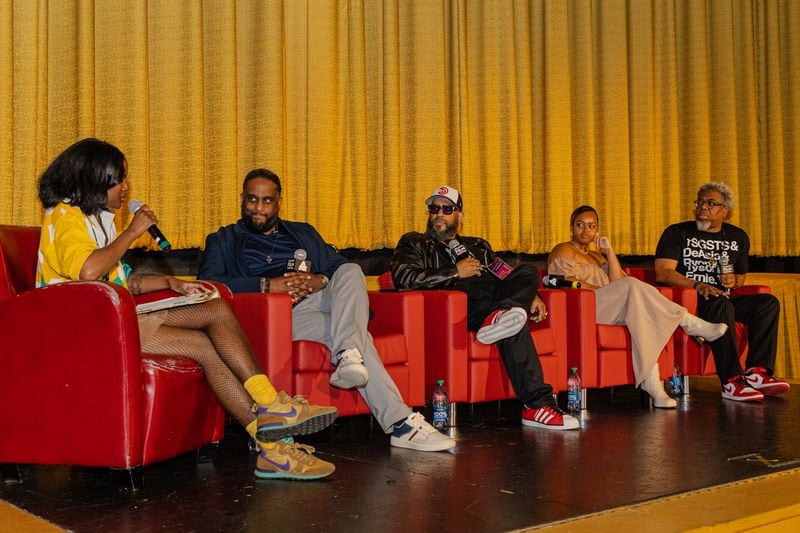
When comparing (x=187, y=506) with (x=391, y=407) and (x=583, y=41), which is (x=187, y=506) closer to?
(x=391, y=407)

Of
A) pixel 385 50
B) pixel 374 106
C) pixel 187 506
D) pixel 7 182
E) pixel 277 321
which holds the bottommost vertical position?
pixel 187 506

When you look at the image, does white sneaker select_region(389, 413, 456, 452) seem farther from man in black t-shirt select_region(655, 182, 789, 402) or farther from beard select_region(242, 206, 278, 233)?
man in black t-shirt select_region(655, 182, 789, 402)

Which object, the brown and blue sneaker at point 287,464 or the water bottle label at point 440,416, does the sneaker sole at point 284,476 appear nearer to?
the brown and blue sneaker at point 287,464

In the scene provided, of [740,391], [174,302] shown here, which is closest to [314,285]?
[174,302]

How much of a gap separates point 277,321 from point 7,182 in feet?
5.69

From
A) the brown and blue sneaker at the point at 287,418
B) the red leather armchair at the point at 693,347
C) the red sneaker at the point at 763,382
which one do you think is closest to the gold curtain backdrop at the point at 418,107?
the red leather armchair at the point at 693,347

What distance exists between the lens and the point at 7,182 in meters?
4.05

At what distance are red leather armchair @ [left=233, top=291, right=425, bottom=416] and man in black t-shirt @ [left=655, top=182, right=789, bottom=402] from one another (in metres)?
1.90

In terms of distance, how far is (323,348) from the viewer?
3.39m

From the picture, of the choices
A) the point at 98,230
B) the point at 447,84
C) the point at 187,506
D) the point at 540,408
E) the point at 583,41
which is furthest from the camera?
the point at 583,41

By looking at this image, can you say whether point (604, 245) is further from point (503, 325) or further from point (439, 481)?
point (439, 481)

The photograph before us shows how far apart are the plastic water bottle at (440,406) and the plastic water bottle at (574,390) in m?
0.79

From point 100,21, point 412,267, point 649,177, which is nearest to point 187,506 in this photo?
point 412,267

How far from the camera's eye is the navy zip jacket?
11.4ft
